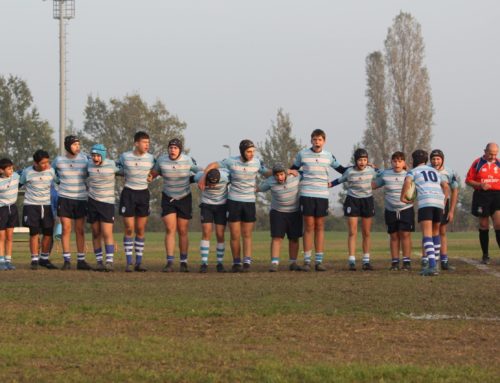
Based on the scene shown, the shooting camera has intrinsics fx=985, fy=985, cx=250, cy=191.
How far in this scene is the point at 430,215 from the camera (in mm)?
14828

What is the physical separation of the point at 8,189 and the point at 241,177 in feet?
13.3

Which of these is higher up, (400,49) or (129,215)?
(400,49)

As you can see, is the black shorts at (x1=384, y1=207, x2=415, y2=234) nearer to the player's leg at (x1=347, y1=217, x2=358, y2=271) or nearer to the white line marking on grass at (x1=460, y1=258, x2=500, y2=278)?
the player's leg at (x1=347, y1=217, x2=358, y2=271)

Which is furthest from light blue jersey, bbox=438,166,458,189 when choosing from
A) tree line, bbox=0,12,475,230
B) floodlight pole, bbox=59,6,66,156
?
tree line, bbox=0,12,475,230

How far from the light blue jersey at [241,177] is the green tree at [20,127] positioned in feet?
201

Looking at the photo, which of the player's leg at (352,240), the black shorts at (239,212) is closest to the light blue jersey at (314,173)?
the player's leg at (352,240)

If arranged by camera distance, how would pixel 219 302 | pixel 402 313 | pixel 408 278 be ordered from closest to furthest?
pixel 402 313 < pixel 219 302 < pixel 408 278

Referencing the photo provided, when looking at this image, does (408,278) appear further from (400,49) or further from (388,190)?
(400,49)

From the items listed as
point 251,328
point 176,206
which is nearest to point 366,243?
point 176,206

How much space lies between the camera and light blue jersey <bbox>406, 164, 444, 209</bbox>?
48.8 ft

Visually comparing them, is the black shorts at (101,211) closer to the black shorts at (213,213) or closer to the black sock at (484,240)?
the black shorts at (213,213)

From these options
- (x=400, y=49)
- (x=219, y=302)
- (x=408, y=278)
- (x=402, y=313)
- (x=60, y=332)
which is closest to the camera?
(x=60, y=332)

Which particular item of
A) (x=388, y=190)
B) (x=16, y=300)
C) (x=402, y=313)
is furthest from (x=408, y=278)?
(x=16, y=300)

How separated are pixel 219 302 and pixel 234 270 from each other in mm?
4728
